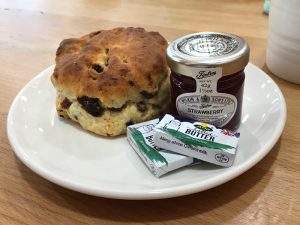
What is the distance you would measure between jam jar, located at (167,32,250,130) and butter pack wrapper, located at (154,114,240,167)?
0.12 feet

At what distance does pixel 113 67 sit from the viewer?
693 mm

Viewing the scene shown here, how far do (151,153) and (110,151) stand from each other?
0.30 ft

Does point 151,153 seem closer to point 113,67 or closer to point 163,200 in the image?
point 163,200

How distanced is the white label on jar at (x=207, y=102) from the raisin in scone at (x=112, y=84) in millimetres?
70

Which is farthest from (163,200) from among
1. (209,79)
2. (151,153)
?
(209,79)

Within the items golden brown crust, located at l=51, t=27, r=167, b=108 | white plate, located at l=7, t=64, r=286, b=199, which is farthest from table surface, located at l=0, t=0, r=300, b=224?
golden brown crust, located at l=51, t=27, r=167, b=108

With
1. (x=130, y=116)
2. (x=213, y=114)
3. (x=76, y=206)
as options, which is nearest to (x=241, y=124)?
(x=213, y=114)

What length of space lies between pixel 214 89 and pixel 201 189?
6.4 inches

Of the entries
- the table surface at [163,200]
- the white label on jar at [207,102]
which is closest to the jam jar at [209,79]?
the white label on jar at [207,102]

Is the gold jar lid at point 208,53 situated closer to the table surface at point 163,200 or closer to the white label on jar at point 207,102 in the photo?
the white label on jar at point 207,102

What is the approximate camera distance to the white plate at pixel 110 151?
563 mm

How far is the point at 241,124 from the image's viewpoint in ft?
2.30

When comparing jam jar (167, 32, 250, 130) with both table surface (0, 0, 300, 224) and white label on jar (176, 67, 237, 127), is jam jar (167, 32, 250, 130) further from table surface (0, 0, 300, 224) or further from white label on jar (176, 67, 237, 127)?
table surface (0, 0, 300, 224)

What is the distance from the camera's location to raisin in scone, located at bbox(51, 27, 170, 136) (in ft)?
2.23
